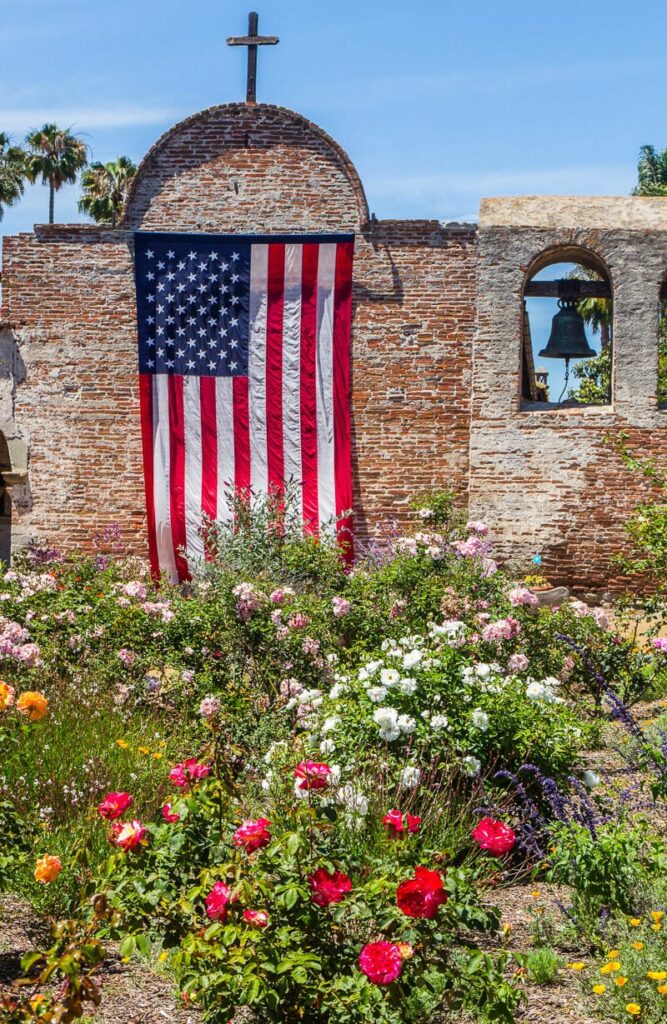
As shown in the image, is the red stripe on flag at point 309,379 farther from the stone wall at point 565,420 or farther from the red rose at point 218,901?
the red rose at point 218,901

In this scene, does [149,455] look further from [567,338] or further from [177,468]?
[567,338]

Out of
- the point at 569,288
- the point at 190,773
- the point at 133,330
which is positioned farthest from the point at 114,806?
the point at 569,288

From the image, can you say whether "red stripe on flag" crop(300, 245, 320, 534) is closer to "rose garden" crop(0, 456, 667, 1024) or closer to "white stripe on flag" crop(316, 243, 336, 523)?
"white stripe on flag" crop(316, 243, 336, 523)

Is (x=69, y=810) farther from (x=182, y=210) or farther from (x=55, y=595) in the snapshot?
(x=182, y=210)

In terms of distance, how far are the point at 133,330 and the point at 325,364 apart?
2276 mm

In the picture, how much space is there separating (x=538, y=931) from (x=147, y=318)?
973cm

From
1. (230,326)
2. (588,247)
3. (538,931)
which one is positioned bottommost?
(538,931)

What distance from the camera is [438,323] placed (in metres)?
13.0

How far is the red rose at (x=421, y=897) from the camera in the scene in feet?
11.0

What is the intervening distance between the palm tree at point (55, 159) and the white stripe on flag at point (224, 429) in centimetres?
2770

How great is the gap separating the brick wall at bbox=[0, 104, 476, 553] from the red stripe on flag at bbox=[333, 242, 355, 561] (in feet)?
0.38

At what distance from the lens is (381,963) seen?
10.7ft

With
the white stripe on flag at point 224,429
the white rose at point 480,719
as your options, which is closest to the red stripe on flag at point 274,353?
the white stripe on flag at point 224,429

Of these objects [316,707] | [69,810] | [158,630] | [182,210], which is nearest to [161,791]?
[69,810]
